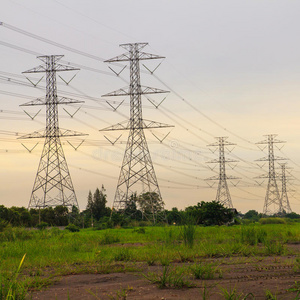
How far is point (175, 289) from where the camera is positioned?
30.5 ft

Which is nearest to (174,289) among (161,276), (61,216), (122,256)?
(161,276)

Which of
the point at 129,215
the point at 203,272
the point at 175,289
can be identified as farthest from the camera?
the point at 129,215

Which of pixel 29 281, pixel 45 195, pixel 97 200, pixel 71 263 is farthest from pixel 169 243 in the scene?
pixel 97 200

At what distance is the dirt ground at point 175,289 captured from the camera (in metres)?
8.72

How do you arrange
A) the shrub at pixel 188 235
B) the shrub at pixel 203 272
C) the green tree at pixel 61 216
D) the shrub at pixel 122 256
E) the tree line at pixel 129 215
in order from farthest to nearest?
the green tree at pixel 61 216, the tree line at pixel 129 215, the shrub at pixel 188 235, the shrub at pixel 122 256, the shrub at pixel 203 272

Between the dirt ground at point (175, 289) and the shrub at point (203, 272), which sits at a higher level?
the shrub at point (203, 272)

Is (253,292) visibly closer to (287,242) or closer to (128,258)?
(128,258)

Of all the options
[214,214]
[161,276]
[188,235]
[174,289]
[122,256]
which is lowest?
[174,289]

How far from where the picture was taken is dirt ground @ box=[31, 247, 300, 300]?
28.6ft

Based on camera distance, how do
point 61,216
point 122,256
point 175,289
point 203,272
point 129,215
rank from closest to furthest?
point 175,289, point 203,272, point 122,256, point 129,215, point 61,216

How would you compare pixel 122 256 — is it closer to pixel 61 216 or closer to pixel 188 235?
pixel 188 235

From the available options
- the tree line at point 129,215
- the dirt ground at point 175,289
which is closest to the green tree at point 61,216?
the tree line at point 129,215

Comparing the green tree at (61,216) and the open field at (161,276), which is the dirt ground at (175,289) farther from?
the green tree at (61,216)

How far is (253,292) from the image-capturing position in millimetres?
8711
